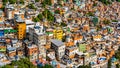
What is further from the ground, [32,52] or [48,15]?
[48,15]

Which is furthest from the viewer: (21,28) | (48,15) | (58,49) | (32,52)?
(48,15)

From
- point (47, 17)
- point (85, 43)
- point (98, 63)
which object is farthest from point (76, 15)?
point (98, 63)

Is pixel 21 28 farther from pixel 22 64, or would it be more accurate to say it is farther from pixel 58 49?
pixel 22 64

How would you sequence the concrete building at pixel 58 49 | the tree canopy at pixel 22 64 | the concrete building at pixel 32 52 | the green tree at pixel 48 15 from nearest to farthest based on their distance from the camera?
→ 1. the tree canopy at pixel 22 64
2. the concrete building at pixel 32 52
3. the concrete building at pixel 58 49
4. the green tree at pixel 48 15

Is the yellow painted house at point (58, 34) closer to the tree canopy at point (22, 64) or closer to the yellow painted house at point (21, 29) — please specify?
the yellow painted house at point (21, 29)

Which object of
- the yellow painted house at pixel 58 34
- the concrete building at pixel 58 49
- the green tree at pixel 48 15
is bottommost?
the concrete building at pixel 58 49

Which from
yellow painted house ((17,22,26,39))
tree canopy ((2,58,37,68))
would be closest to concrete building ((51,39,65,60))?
yellow painted house ((17,22,26,39))

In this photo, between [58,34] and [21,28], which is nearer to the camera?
[21,28]

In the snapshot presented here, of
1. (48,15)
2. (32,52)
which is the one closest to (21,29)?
(32,52)

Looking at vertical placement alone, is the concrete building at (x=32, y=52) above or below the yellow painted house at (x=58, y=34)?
below

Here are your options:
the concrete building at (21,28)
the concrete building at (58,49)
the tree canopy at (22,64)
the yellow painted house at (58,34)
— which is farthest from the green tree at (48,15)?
the tree canopy at (22,64)

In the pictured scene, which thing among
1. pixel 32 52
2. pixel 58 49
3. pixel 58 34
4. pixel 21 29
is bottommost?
pixel 58 49

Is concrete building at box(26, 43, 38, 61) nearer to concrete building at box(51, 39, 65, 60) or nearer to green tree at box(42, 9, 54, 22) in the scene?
concrete building at box(51, 39, 65, 60)
